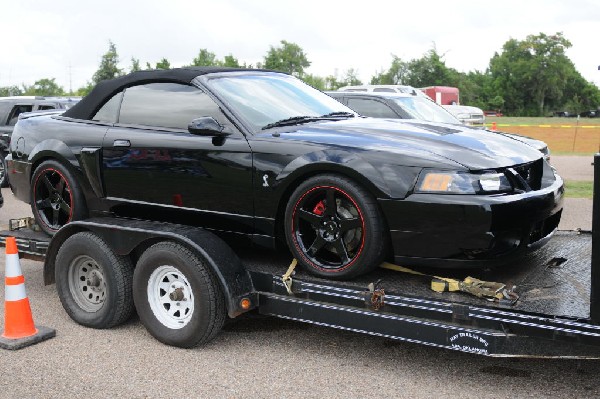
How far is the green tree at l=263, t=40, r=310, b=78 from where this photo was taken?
70.6 metres

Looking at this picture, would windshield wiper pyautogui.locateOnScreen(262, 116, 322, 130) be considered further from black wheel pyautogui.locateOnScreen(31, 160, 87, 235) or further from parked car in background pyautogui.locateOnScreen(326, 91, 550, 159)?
parked car in background pyautogui.locateOnScreen(326, 91, 550, 159)

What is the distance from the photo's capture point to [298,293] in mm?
4426

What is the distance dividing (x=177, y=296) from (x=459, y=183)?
2.03m

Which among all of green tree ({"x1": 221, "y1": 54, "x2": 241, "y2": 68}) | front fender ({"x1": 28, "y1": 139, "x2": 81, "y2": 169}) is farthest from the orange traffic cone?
green tree ({"x1": 221, "y1": 54, "x2": 241, "y2": 68})

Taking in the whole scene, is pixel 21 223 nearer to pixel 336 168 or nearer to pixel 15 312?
pixel 15 312

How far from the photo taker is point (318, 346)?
488 cm

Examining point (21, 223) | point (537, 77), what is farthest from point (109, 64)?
point (537, 77)

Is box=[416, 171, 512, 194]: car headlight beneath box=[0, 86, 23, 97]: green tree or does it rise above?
beneath

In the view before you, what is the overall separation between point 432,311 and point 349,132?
1.37 meters

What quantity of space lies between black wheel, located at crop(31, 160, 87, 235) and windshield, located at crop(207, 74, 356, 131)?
4.85 feet

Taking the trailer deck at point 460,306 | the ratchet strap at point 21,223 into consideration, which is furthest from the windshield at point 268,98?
the ratchet strap at point 21,223

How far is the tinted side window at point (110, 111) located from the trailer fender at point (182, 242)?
845 millimetres

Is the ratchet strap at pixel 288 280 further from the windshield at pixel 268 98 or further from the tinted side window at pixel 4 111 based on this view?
the tinted side window at pixel 4 111

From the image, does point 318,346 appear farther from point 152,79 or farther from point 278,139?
point 152,79
